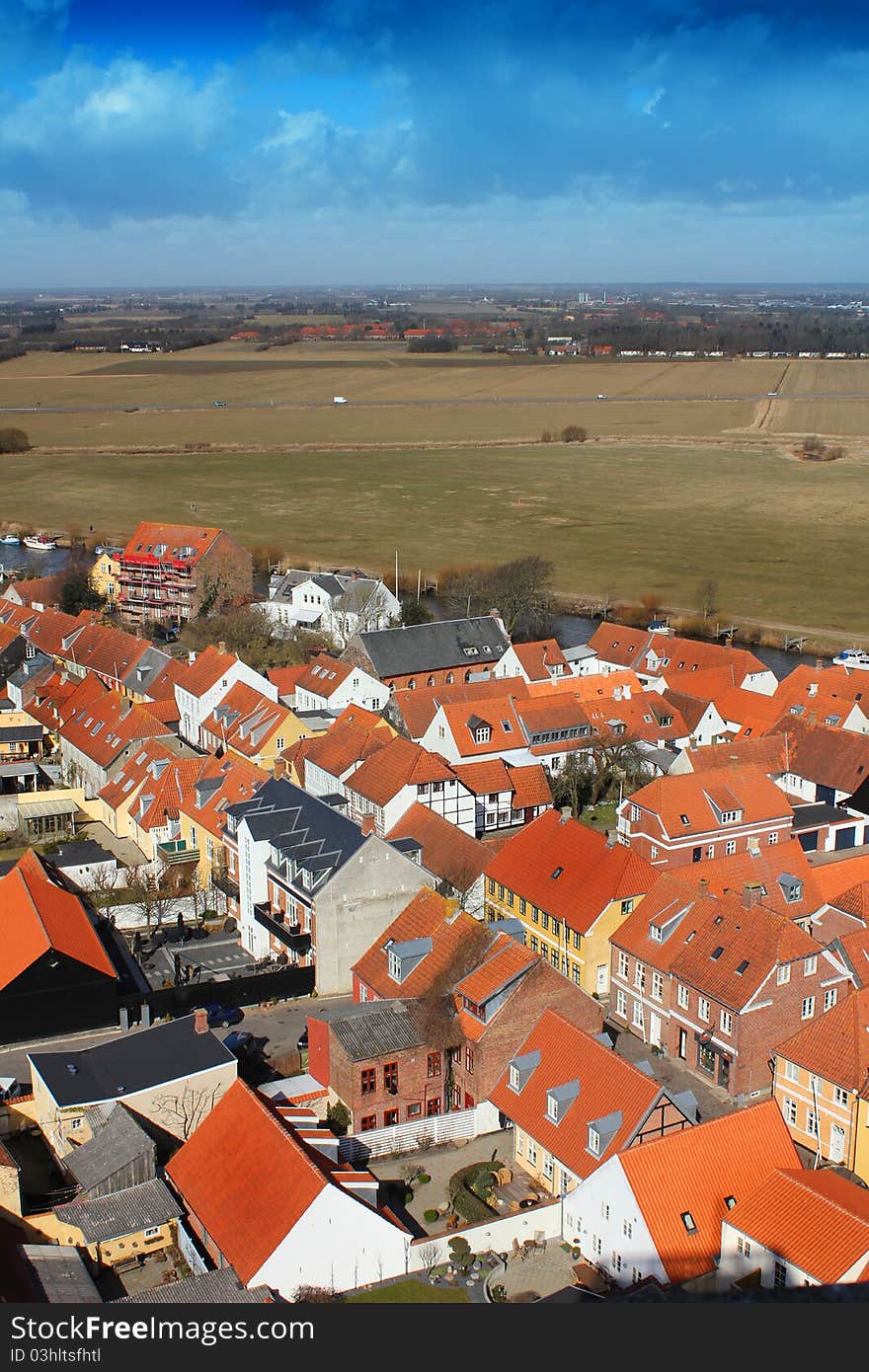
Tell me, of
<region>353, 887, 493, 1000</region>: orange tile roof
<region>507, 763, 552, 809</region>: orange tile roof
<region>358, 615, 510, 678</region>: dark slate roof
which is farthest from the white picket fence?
<region>358, 615, 510, 678</region>: dark slate roof

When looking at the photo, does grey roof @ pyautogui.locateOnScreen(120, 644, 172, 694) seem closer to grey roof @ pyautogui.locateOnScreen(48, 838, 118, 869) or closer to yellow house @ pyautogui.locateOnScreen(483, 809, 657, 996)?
grey roof @ pyautogui.locateOnScreen(48, 838, 118, 869)

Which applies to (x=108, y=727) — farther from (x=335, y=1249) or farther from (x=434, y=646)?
(x=335, y=1249)

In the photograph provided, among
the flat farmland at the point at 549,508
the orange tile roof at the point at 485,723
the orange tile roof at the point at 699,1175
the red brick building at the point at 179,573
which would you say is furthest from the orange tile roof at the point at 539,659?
the orange tile roof at the point at 699,1175

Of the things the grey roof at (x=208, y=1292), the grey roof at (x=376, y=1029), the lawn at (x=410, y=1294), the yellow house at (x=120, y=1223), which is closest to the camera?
the grey roof at (x=208, y=1292)

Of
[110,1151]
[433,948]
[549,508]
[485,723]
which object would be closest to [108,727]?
[485,723]

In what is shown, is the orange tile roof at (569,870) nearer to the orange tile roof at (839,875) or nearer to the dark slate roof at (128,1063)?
the orange tile roof at (839,875)

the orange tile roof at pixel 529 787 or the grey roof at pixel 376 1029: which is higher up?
the orange tile roof at pixel 529 787
